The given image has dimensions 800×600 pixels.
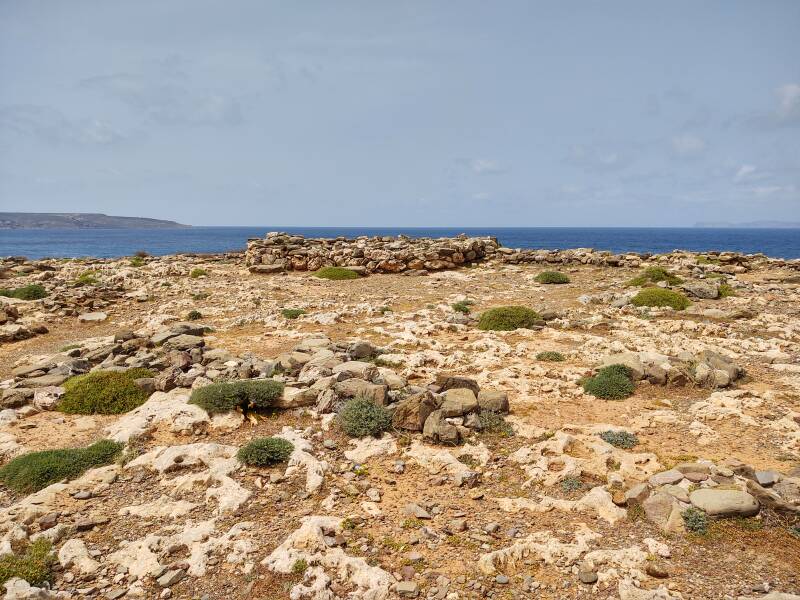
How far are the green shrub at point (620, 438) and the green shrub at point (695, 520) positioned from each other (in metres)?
2.35

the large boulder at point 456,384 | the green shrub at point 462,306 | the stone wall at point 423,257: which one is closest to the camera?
the large boulder at point 456,384

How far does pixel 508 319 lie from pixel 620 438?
28.9ft

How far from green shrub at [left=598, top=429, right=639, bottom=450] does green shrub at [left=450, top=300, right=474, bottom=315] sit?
36.3ft

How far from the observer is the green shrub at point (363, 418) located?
959 centimetres

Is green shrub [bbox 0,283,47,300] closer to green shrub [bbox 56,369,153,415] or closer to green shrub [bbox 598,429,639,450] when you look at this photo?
green shrub [bbox 56,369,153,415]

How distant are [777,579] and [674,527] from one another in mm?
1196

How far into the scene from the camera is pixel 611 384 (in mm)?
11852

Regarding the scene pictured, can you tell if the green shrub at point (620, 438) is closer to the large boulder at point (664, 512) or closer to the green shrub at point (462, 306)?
the large boulder at point (664, 512)

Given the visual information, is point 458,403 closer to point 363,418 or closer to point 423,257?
point 363,418

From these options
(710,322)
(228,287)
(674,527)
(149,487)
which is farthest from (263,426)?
(228,287)

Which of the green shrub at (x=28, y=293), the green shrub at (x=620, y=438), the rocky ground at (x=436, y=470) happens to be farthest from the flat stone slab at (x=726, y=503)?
the green shrub at (x=28, y=293)

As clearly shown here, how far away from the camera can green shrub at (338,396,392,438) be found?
959 centimetres

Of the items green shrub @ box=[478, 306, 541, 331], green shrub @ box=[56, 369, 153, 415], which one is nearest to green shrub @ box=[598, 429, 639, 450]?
green shrub @ box=[478, 306, 541, 331]

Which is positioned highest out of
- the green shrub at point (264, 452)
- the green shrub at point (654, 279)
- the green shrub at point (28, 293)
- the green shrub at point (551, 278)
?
the green shrub at point (654, 279)
